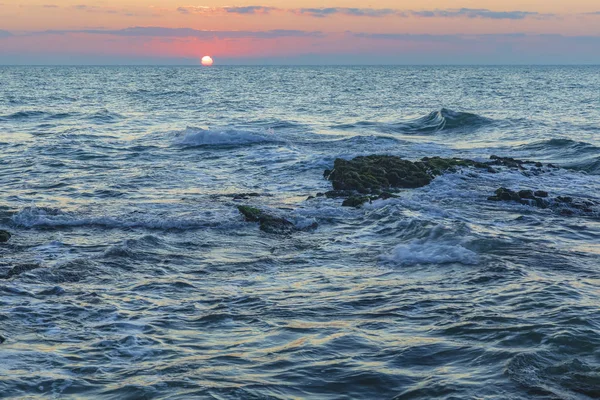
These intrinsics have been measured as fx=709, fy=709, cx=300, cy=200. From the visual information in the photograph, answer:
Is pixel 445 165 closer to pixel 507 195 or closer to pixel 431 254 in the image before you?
pixel 507 195

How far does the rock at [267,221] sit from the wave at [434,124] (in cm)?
2448

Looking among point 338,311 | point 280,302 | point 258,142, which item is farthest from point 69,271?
point 258,142

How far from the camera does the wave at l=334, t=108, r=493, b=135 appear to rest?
138 feet

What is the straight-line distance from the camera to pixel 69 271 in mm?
12680

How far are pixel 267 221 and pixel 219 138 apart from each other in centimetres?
1951

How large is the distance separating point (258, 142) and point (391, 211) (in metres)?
18.3

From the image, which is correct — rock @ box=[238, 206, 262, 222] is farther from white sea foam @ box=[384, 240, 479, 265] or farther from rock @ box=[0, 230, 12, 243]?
rock @ box=[0, 230, 12, 243]

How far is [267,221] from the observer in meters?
16.9

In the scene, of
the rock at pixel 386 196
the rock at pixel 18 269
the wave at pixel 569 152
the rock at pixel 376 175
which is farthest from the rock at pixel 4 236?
the wave at pixel 569 152

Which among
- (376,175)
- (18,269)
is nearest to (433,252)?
(18,269)

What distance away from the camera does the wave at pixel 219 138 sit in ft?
115

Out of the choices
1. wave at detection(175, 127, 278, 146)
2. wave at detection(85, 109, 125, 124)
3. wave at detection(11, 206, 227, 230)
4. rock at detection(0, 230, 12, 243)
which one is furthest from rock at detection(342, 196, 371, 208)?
wave at detection(85, 109, 125, 124)

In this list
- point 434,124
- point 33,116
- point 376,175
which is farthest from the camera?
point 33,116

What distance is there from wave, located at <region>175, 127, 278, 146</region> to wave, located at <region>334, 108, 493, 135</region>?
316 inches
